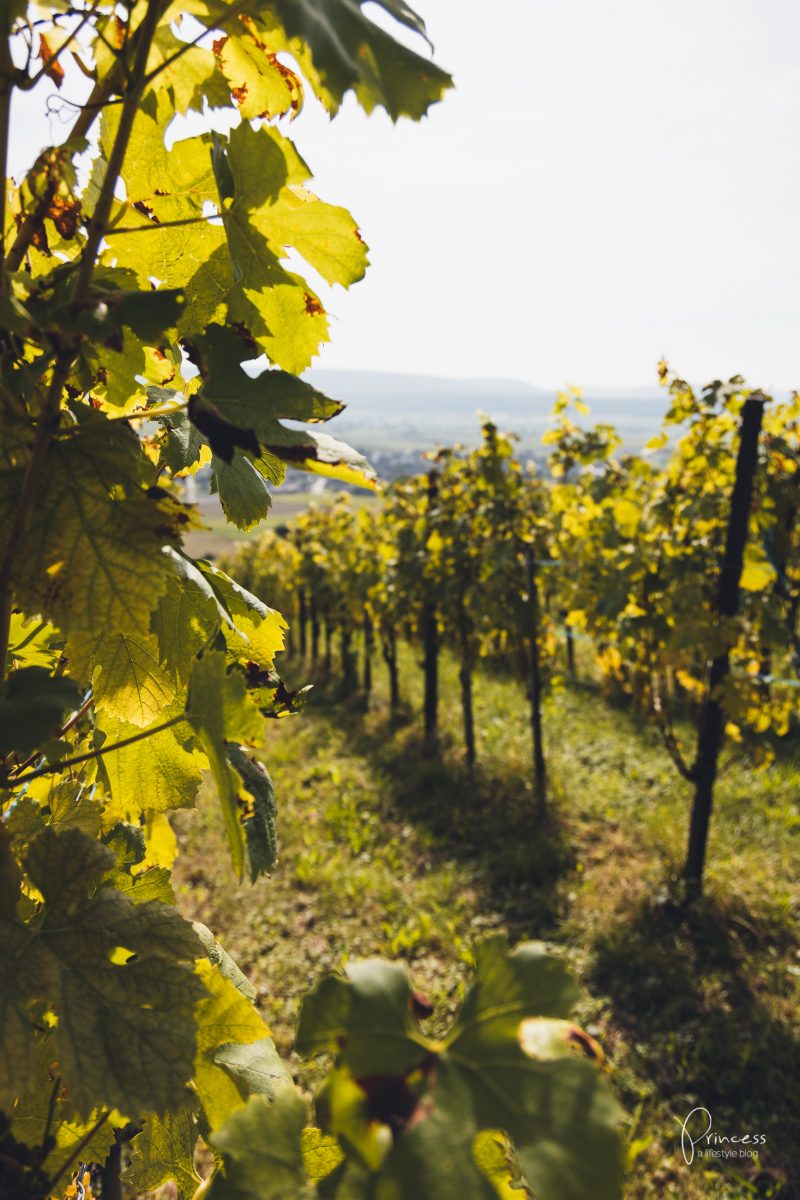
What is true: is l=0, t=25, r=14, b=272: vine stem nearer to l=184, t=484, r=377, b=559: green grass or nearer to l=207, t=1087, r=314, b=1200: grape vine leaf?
l=207, t=1087, r=314, b=1200: grape vine leaf

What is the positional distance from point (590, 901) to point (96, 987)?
5.28m

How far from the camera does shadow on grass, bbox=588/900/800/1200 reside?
365 cm

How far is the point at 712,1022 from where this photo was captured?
425 cm

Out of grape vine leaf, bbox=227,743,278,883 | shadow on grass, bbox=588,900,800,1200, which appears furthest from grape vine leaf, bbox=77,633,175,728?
shadow on grass, bbox=588,900,800,1200

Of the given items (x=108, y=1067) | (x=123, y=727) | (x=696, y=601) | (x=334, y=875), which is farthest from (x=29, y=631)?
(x=334, y=875)

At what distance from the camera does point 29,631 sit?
1170 mm

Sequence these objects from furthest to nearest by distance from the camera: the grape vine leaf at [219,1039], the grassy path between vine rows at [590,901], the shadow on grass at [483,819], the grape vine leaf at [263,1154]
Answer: the shadow on grass at [483,819] < the grassy path between vine rows at [590,901] < the grape vine leaf at [219,1039] < the grape vine leaf at [263,1154]

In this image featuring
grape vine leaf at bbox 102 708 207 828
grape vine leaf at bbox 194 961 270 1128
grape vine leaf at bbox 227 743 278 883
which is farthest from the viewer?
grape vine leaf at bbox 102 708 207 828

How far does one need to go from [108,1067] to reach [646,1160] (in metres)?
3.88

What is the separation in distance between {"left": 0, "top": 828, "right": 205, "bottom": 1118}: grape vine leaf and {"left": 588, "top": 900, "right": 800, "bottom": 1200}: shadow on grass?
3.77 metres

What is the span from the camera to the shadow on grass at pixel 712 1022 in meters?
3.65

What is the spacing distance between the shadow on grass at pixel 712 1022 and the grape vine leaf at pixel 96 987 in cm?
377

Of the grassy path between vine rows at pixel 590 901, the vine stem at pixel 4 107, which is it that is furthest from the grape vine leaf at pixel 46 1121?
the grassy path between vine rows at pixel 590 901

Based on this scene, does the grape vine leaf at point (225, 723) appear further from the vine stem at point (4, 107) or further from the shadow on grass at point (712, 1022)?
the shadow on grass at point (712, 1022)
